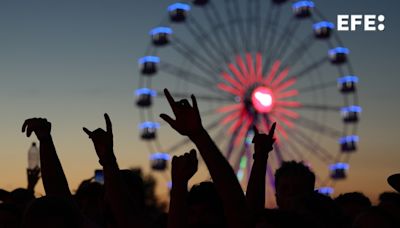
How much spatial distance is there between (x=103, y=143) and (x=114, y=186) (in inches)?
14.1

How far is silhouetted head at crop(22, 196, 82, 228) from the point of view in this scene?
3.49 meters

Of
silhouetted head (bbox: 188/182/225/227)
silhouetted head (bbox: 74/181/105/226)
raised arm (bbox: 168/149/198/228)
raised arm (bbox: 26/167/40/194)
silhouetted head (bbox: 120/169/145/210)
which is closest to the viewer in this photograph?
raised arm (bbox: 168/149/198/228)

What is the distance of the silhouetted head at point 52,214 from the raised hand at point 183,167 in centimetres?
80

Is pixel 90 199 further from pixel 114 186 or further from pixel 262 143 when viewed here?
pixel 114 186

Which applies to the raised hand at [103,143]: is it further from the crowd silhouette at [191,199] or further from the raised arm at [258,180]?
the raised arm at [258,180]

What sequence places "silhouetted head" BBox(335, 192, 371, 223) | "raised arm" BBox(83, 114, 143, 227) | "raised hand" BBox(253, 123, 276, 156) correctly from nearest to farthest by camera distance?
"raised arm" BBox(83, 114, 143, 227), "raised hand" BBox(253, 123, 276, 156), "silhouetted head" BBox(335, 192, 371, 223)

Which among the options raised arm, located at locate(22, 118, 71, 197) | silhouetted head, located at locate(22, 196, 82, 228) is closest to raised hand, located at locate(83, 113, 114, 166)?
raised arm, located at locate(22, 118, 71, 197)

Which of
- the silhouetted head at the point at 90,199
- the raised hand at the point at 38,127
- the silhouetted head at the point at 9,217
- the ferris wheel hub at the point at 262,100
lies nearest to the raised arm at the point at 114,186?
the raised hand at the point at 38,127

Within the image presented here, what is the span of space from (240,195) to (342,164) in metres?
29.7

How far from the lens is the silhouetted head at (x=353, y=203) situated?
6375 millimetres

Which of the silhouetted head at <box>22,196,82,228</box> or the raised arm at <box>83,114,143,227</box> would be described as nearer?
the silhouetted head at <box>22,196,82,228</box>

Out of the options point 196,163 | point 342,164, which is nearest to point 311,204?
point 196,163

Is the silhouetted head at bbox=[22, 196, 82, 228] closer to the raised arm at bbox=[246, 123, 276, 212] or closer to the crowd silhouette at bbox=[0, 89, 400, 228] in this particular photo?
the crowd silhouette at bbox=[0, 89, 400, 228]

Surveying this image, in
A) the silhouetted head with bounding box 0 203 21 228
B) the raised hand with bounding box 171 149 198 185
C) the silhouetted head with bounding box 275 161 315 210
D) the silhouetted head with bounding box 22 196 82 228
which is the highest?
the silhouetted head with bounding box 275 161 315 210
